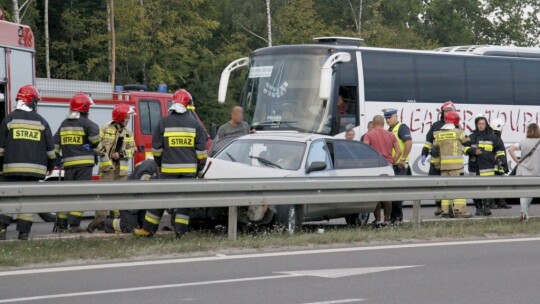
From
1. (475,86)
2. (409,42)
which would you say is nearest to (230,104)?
(409,42)

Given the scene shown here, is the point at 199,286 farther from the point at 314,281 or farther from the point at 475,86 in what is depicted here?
the point at 475,86

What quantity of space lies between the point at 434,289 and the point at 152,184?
407 cm

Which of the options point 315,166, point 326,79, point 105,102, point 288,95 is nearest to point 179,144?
point 315,166

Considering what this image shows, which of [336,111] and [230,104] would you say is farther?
[230,104]

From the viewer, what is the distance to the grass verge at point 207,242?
40.0 feet

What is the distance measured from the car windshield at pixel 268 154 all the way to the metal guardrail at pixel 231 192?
0.97 metres

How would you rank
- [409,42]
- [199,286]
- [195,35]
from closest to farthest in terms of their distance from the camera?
[199,286] < [195,35] < [409,42]

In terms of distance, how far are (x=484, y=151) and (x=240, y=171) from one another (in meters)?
6.33

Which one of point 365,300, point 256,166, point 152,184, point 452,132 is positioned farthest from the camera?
point 452,132

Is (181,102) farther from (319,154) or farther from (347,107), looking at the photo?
(347,107)

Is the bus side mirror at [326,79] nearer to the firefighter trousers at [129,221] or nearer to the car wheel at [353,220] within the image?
the car wheel at [353,220]

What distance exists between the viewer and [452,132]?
61.5 feet

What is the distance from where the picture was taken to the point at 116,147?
54.2 ft

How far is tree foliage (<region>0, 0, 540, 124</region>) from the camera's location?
47656 mm
